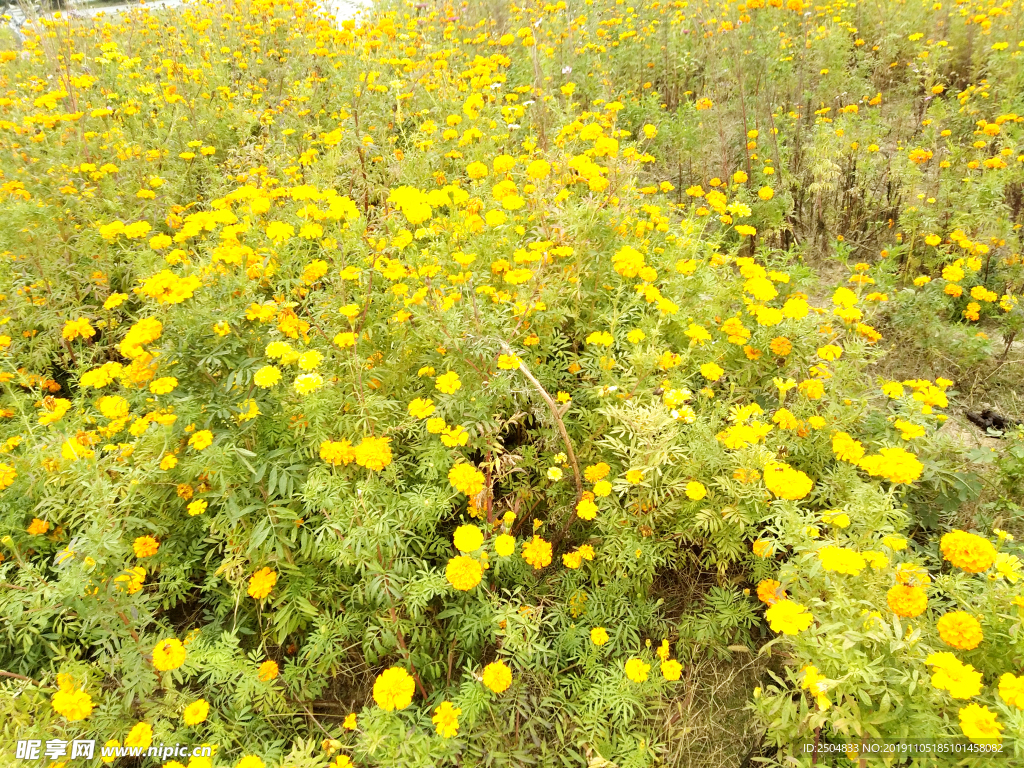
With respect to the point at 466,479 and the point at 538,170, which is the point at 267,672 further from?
the point at 538,170

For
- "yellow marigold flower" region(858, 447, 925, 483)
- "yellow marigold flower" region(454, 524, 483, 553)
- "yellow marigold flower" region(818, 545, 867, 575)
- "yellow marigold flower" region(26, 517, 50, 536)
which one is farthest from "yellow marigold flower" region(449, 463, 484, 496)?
"yellow marigold flower" region(26, 517, 50, 536)

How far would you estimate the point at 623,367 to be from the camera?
96.7 inches

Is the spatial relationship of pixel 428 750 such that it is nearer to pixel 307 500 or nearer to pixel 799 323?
pixel 307 500

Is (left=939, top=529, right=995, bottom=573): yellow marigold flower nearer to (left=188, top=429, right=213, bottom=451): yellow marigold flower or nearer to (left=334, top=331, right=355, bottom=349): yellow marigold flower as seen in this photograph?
(left=334, top=331, right=355, bottom=349): yellow marigold flower

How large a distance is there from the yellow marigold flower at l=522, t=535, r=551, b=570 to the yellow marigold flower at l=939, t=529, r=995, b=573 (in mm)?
1204

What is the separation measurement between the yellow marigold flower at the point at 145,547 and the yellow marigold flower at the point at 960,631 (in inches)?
98.3

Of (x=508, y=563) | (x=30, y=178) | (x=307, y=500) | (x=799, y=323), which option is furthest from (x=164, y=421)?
(x=30, y=178)

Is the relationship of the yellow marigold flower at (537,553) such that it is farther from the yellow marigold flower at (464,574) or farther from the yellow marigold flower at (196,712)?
the yellow marigold flower at (196,712)

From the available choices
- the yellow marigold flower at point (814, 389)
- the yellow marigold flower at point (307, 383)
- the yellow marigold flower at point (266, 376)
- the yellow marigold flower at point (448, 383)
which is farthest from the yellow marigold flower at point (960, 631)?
the yellow marigold flower at point (266, 376)

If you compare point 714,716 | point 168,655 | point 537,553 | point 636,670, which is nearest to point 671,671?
point 636,670

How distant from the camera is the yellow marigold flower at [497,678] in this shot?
5.49 ft

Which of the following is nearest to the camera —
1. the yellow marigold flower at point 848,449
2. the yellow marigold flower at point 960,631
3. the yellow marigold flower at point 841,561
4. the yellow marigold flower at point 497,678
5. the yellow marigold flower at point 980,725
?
the yellow marigold flower at point 980,725

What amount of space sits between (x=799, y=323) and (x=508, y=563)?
1750mm

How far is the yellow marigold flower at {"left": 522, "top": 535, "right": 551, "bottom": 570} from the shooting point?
2.01m
